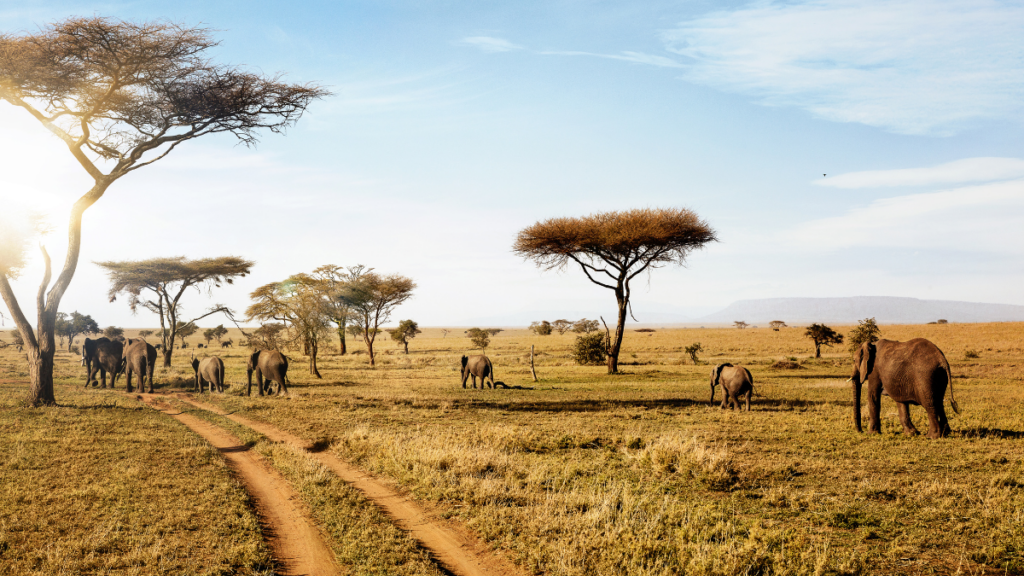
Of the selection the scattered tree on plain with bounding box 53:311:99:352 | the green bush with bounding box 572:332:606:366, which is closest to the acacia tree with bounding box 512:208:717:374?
the green bush with bounding box 572:332:606:366

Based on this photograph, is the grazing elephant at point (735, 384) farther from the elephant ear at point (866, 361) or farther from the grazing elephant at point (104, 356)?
the grazing elephant at point (104, 356)

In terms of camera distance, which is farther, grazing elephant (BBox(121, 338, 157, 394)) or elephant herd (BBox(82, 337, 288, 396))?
grazing elephant (BBox(121, 338, 157, 394))

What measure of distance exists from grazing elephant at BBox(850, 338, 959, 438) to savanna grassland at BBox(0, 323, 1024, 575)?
Result: 56 cm

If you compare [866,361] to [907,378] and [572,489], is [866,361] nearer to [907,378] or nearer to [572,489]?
[907,378]

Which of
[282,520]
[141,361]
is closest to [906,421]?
[282,520]

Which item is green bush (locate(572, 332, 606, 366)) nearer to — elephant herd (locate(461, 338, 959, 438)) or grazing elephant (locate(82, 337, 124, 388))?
elephant herd (locate(461, 338, 959, 438))

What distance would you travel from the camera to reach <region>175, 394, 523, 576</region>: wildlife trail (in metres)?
6.54

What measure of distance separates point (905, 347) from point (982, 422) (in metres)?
3.65

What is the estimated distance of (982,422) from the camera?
14.7m

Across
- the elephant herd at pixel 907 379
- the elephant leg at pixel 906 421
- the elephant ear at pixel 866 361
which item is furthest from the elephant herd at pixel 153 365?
the elephant leg at pixel 906 421

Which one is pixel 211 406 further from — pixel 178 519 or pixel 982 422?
pixel 982 422

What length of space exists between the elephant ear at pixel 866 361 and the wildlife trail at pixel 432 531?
1152cm

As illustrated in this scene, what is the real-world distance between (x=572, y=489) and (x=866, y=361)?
31.4 feet

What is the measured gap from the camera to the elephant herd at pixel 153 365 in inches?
914
